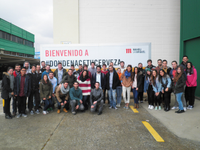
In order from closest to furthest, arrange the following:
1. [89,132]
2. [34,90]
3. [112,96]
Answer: [89,132] < [34,90] < [112,96]

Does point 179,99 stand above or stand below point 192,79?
below

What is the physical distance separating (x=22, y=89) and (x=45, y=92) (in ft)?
2.61

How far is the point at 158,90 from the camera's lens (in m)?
5.26

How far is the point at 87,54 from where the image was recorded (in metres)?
6.36

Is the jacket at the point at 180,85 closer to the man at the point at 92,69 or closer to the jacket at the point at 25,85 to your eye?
the man at the point at 92,69

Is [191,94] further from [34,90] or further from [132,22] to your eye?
[34,90]

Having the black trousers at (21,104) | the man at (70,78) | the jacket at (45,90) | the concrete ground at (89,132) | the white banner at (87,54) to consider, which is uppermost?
the white banner at (87,54)

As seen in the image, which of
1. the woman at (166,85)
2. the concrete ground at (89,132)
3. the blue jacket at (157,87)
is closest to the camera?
the concrete ground at (89,132)

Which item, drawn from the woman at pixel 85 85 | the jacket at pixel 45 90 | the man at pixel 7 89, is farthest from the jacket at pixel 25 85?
the woman at pixel 85 85

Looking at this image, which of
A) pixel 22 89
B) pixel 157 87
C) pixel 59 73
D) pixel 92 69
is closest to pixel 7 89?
pixel 22 89

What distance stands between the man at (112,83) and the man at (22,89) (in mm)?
3087

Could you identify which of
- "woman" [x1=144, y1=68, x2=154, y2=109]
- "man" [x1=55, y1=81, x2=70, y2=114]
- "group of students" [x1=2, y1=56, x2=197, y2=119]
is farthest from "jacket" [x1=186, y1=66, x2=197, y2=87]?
"man" [x1=55, y1=81, x2=70, y2=114]

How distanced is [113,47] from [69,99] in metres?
3.17

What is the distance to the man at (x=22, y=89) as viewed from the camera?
4.69m
